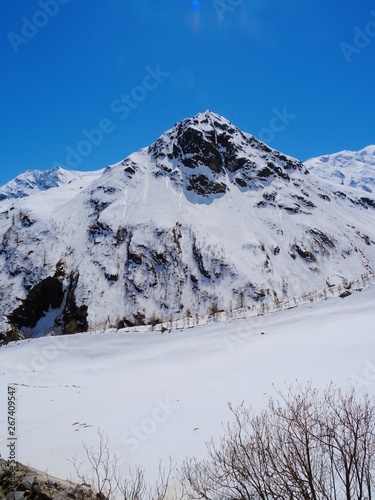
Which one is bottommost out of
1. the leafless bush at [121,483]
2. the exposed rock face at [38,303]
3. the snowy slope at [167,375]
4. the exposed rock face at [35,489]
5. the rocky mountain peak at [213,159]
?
the leafless bush at [121,483]

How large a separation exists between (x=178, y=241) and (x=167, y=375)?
159 ft

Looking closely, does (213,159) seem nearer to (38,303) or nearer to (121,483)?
(38,303)

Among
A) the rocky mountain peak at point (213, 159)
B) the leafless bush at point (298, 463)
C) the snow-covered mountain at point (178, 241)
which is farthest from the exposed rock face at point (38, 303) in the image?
the leafless bush at point (298, 463)

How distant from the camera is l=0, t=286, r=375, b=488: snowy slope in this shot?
37.4 feet

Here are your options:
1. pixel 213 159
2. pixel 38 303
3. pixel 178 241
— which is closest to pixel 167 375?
pixel 38 303

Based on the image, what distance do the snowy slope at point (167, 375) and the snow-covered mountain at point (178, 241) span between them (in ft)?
84.5

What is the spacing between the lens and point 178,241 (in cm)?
6869

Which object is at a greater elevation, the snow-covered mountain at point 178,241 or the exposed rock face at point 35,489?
the snow-covered mountain at point 178,241

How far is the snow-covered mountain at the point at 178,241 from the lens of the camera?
58000mm

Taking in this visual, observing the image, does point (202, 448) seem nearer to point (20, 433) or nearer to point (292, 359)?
point (20, 433)

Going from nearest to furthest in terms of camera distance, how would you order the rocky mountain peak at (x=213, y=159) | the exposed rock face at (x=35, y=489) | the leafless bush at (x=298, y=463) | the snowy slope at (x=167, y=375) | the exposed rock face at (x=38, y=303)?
the leafless bush at (x=298, y=463), the exposed rock face at (x=35, y=489), the snowy slope at (x=167, y=375), the exposed rock face at (x=38, y=303), the rocky mountain peak at (x=213, y=159)

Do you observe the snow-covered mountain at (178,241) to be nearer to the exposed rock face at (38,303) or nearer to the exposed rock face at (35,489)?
the exposed rock face at (38,303)

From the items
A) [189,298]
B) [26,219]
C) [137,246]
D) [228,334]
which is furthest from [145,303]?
[26,219]

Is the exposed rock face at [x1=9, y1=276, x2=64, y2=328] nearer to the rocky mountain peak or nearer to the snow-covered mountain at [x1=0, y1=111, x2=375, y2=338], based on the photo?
the snow-covered mountain at [x1=0, y1=111, x2=375, y2=338]
